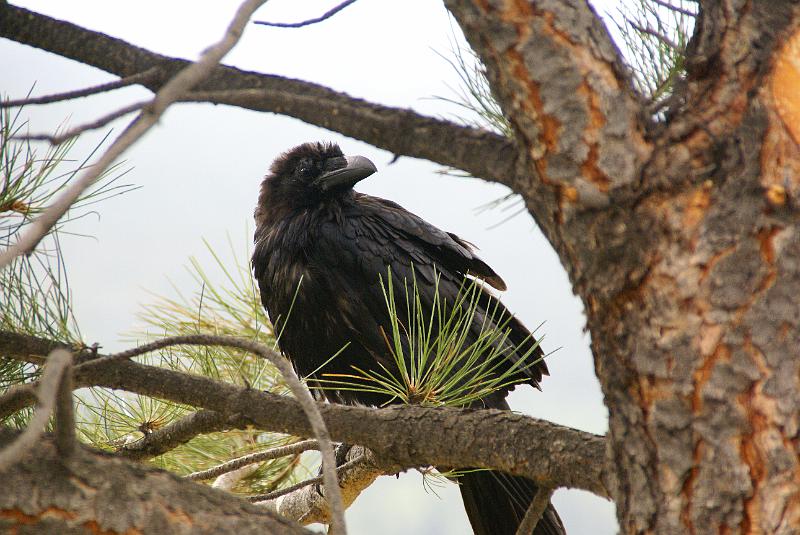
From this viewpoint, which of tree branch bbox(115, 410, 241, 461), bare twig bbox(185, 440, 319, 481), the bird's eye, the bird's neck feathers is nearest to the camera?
tree branch bbox(115, 410, 241, 461)

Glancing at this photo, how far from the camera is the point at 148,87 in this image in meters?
1.62

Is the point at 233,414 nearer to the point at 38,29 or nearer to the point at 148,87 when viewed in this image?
the point at 148,87

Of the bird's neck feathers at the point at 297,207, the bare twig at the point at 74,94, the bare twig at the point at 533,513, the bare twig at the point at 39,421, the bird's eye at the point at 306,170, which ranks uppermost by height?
the bird's eye at the point at 306,170

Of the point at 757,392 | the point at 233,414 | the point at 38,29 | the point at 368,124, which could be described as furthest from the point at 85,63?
the point at 757,392

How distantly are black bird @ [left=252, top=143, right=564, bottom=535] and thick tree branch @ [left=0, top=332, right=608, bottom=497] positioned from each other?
40.8 inches

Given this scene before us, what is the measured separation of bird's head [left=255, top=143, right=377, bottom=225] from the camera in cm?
358

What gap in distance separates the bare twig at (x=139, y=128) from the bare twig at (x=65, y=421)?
26 centimetres

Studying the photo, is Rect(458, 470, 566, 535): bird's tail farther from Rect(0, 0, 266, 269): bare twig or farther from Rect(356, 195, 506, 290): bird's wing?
Rect(0, 0, 266, 269): bare twig

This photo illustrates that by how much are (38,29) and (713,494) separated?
4.98 ft

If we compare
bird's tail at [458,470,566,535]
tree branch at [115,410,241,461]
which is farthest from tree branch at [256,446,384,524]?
tree branch at [115,410,241,461]

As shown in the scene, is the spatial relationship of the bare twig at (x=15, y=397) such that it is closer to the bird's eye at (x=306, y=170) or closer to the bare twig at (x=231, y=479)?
the bare twig at (x=231, y=479)

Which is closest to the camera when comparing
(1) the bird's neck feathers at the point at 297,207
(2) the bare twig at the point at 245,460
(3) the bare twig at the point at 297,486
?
(2) the bare twig at the point at 245,460

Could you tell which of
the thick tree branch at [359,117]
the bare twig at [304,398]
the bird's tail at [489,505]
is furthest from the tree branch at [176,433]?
the bird's tail at [489,505]

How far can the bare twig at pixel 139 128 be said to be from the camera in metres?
0.85
